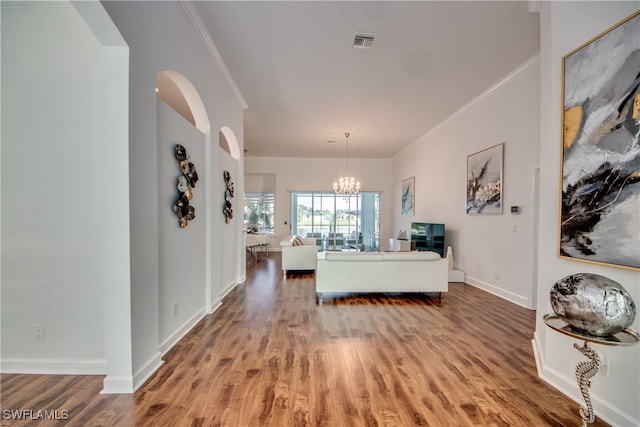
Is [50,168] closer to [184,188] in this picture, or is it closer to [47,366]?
[184,188]

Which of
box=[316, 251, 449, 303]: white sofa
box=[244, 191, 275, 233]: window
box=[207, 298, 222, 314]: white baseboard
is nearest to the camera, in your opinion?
box=[207, 298, 222, 314]: white baseboard

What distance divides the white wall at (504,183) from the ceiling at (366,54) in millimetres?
299

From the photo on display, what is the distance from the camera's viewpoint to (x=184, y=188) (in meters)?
2.78

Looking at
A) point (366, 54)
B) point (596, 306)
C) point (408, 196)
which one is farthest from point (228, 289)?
point (408, 196)

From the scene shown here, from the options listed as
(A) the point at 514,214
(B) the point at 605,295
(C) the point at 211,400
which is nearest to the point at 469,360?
(B) the point at 605,295

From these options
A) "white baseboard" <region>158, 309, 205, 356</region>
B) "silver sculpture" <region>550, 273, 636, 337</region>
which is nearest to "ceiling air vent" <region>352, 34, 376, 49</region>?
"silver sculpture" <region>550, 273, 636, 337</region>

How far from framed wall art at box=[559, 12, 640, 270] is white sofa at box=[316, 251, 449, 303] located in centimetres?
222

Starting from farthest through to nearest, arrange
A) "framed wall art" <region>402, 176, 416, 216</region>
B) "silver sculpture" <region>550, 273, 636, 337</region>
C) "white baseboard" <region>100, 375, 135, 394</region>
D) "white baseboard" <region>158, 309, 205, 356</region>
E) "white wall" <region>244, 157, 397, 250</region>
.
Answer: "white wall" <region>244, 157, 397, 250</region> → "framed wall art" <region>402, 176, 416, 216</region> → "white baseboard" <region>158, 309, 205, 356</region> → "white baseboard" <region>100, 375, 135, 394</region> → "silver sculpture" <region>550, 273, 636, 337</region>

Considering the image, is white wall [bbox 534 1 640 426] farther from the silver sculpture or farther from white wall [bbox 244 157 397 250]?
white wall [bbox 244 157 397 250]

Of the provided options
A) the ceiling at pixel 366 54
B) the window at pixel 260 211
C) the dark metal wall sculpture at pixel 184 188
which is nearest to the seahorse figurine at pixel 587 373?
the ceiling at pixel 366 54

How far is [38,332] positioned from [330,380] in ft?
7.87

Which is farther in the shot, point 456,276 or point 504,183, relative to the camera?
point 456,276

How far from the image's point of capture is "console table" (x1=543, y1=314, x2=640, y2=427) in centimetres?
134

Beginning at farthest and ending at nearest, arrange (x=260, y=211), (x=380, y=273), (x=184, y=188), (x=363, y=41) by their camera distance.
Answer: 1. (x=260, y=211)
2. (x=380, y=273)
3. (x=363, y=41)
4. (x=184, y=188)
